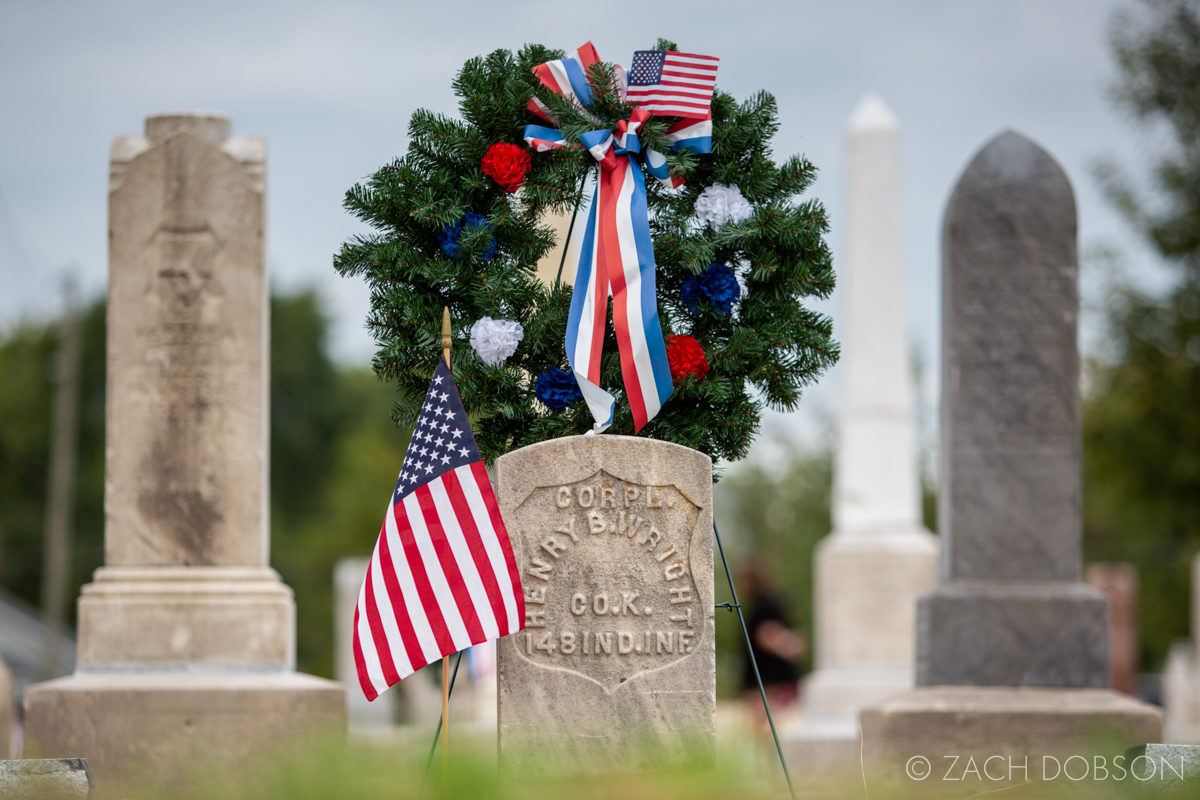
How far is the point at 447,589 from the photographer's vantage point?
719 centimetres

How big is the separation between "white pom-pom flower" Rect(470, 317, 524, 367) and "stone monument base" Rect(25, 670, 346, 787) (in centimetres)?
263

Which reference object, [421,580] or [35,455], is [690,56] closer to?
[421,580]

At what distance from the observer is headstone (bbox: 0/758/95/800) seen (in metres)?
6.13

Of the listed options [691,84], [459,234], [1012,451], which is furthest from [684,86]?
[1012,451]

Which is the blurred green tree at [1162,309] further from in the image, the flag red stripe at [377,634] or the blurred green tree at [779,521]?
the flag red stripe at [377,634]

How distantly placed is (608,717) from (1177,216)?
705 inches

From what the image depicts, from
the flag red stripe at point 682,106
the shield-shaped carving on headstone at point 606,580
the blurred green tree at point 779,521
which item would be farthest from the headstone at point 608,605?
the blurred green tree at point 779,521

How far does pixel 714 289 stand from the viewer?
8.27 m

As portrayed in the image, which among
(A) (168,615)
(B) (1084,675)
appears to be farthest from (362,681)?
(B) (1084,675)

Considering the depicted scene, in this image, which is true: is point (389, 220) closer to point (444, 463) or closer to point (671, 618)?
point (444, 463)

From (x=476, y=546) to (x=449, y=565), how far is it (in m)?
0.15

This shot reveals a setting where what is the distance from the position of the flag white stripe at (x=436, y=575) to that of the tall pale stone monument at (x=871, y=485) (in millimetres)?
7801

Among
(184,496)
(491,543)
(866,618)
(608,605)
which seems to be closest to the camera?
(491,543)

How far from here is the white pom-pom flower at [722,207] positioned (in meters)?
8.25
